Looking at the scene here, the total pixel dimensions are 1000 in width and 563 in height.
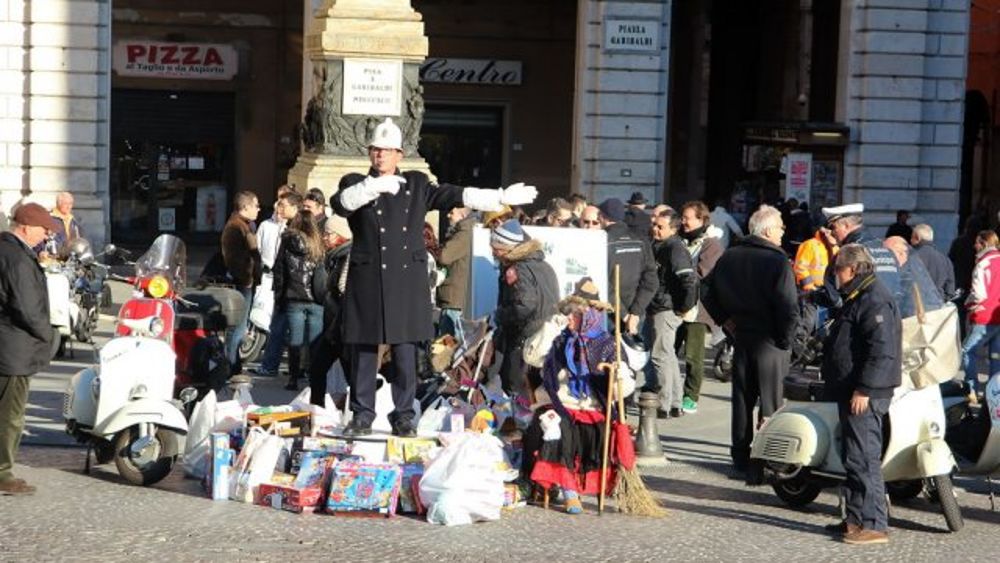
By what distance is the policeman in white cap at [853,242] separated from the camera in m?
13.2

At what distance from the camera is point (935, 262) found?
18000 mm

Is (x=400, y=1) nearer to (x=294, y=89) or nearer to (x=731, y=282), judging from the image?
(x=731, y=282)

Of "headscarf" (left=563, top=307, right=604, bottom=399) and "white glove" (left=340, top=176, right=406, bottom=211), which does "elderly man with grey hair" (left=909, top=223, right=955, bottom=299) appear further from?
"white glove" (left=340, top=176, right=406, bottom=211)

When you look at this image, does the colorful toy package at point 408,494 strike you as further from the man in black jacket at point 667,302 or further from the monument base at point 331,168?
the monument base at point 331,168

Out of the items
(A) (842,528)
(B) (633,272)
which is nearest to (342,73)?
(B) (633,272)

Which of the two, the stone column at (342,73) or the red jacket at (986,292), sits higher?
the stone column at (342,73)

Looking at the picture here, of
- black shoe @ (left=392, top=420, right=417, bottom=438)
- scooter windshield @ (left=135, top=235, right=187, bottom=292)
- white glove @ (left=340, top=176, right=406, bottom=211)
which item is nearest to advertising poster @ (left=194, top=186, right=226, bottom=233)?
scooter windshield @ (left=135, top=235, right=187, bottom=292)

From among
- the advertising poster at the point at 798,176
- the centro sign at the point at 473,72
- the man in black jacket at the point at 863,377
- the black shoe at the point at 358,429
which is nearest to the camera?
the man in black jacket at the point at 863,377

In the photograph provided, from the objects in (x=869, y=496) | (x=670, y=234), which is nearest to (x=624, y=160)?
(x=670, y=234)

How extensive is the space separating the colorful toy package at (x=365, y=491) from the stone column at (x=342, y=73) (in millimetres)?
6766

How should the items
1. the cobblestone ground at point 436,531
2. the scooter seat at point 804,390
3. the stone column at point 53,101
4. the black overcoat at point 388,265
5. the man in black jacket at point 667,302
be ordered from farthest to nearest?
the stone column at point 53,101, the man in black jacket at point 667,302, the scooter seat at point 804,390, the black overcoat at point 388,265, the cobblestone ground at point 436,531

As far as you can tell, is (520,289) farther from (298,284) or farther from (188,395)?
(298,284)

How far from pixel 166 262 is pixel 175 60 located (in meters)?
20.5

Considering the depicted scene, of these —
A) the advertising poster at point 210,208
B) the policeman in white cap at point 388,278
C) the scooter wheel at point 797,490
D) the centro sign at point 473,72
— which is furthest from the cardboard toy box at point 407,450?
the centro sign at point 473,72
